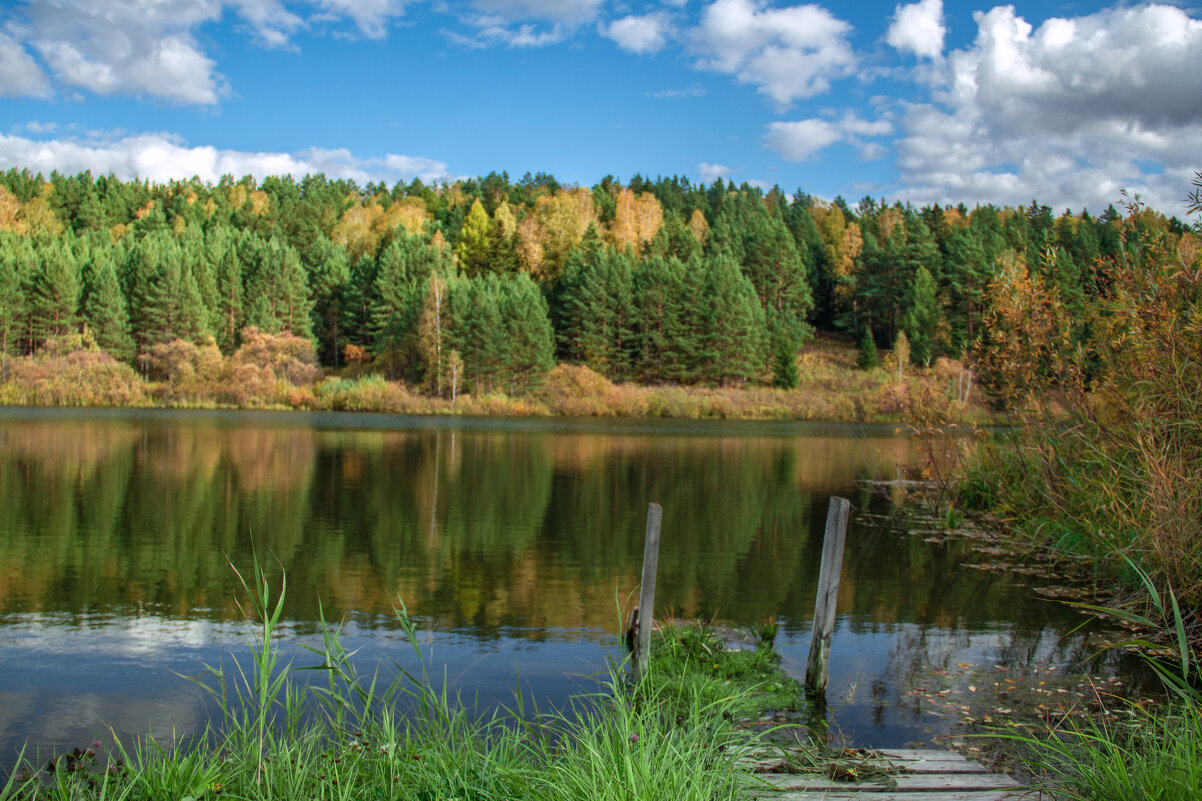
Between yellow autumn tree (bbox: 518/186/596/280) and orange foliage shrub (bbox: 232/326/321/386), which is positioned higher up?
yellow autumn tree (bbox: 518/186/596/280)

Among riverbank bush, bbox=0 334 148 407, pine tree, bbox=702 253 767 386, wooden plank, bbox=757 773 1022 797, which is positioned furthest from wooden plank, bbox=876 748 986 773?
pine tree, bbox=702 253 767 386

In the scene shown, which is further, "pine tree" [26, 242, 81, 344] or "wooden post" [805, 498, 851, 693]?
"pine tree" [26, 242, 81, 344]

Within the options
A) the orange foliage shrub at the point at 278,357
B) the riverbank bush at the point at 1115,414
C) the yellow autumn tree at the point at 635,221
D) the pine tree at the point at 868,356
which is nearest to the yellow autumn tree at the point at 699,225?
the yellow autumn tree at the point at 635,221

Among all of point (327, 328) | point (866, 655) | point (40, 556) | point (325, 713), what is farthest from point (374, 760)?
point (327, 328)

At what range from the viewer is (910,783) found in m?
5.00

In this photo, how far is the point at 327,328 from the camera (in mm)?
83750

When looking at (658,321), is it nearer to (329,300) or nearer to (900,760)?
(329,300)

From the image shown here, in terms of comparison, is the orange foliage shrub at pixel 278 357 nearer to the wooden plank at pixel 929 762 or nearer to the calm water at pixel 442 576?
the calm water at pixel 442 576

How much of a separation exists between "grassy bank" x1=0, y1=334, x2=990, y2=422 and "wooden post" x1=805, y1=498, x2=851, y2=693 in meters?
52.8

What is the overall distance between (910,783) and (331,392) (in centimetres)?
6080

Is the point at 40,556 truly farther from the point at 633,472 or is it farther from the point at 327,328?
the point at 327,328

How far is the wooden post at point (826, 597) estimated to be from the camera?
761 centimetres

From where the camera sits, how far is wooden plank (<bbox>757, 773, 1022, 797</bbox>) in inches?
192

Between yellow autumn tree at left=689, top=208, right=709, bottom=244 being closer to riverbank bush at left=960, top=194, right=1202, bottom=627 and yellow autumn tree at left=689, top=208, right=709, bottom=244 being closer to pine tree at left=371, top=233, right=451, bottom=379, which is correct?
pine tree at left=371, top=233, right=451, bottom=379
